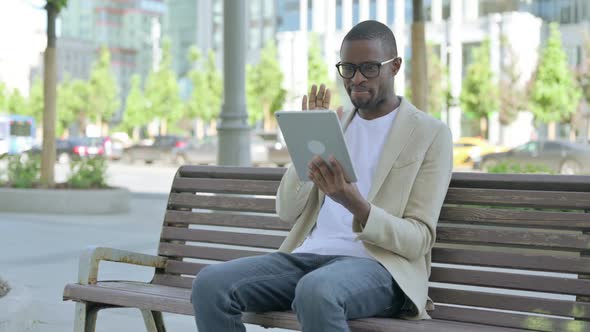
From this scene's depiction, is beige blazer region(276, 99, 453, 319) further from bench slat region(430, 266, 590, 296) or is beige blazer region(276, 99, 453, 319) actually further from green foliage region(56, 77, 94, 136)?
green foliage region(56, 77, 94, 136)

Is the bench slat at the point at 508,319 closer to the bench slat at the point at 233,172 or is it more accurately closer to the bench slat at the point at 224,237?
the bench slat at the point at 224,237

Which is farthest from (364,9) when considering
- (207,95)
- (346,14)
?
(207,95)

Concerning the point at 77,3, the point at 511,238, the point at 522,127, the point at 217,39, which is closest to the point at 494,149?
the point at 522,127

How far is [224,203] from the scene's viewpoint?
430cm

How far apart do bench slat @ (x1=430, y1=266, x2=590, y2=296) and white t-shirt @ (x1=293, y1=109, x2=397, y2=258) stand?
442 millimetres

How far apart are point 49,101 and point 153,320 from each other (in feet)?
35.7

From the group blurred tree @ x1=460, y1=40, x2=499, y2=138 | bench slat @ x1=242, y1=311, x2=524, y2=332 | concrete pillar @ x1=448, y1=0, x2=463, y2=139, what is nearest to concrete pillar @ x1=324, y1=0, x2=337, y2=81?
concrete pillar @ x1=448, y1=0, x2=463, y2=139

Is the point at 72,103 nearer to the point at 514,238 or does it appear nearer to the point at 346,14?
the point at 346,14

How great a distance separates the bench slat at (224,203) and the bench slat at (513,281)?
2.93ft

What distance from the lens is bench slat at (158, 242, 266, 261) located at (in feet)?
13.7

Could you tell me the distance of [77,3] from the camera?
401ft

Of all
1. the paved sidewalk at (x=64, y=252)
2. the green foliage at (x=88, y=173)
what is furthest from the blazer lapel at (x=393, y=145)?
the green foliage at (x=88, y=173)

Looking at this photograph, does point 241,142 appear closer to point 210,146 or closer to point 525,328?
point 525,328

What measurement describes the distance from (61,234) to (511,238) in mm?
8573
